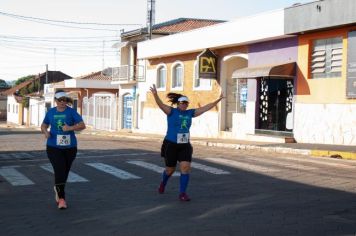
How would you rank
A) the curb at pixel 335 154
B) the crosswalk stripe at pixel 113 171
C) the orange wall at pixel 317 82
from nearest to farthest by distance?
the crosswalk stripe at pixel 113 171, the curb at pixel 335 154, the orange wall at pixel 317 82

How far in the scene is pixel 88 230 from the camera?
7.12 meters

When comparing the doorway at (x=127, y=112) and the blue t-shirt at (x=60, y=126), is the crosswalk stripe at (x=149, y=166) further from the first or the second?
the doorway at (x=127, y=112)

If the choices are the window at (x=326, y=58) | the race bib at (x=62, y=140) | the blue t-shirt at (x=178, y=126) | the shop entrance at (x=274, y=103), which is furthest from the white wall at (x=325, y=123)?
the race bib at (x=62, y=140)

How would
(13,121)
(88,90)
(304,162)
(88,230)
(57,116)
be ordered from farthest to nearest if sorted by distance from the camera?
(13,121)
(88,90)
(304,162)
(57,116)
(88,230)

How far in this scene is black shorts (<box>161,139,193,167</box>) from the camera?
31.0 ft

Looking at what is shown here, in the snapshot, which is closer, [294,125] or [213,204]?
[213,204]

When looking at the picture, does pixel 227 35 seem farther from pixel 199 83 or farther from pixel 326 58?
pixel 326 58

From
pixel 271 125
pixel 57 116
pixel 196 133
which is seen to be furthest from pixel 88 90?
pixel 57 116

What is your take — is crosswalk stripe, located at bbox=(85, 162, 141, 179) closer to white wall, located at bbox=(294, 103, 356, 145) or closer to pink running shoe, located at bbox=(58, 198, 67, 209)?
pink running shoe, located at bbox=(58, 198, 67, 209)

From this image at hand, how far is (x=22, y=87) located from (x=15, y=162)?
74.1m

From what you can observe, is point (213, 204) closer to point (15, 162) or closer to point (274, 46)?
point (15, 162)

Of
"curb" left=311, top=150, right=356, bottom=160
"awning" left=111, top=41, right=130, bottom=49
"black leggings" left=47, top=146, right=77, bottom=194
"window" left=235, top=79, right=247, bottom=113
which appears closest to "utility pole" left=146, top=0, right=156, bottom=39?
"awning" left=111, top=41, right=130, bottom=49

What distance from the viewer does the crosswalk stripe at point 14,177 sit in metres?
11.5

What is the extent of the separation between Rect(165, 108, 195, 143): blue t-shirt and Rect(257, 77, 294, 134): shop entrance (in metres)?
14.7
